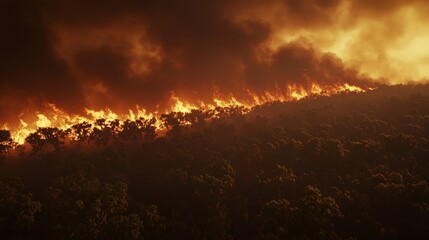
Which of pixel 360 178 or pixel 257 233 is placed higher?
pixel 360 178

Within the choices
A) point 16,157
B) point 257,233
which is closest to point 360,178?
point 257,233

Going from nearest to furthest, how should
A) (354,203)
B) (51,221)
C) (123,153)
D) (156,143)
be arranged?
(51,221) < (354,203) < (123,153) < (156,143)

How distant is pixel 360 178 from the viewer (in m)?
113

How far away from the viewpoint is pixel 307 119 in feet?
621

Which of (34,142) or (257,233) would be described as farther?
(34,142)

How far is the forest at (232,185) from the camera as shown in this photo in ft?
289

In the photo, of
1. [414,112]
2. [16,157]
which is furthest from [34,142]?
[414,112]

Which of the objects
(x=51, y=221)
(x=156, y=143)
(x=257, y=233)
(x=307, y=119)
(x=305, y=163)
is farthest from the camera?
(x=307, y=119)

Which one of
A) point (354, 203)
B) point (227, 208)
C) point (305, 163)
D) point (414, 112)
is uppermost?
point (414, 112)

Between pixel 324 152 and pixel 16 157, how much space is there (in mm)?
134527

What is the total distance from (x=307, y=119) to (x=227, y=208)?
96.9m

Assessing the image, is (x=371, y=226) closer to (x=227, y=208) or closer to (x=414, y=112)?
(x=227, y=208)

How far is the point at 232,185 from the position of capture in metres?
114

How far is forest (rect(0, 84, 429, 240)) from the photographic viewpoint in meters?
88.0
